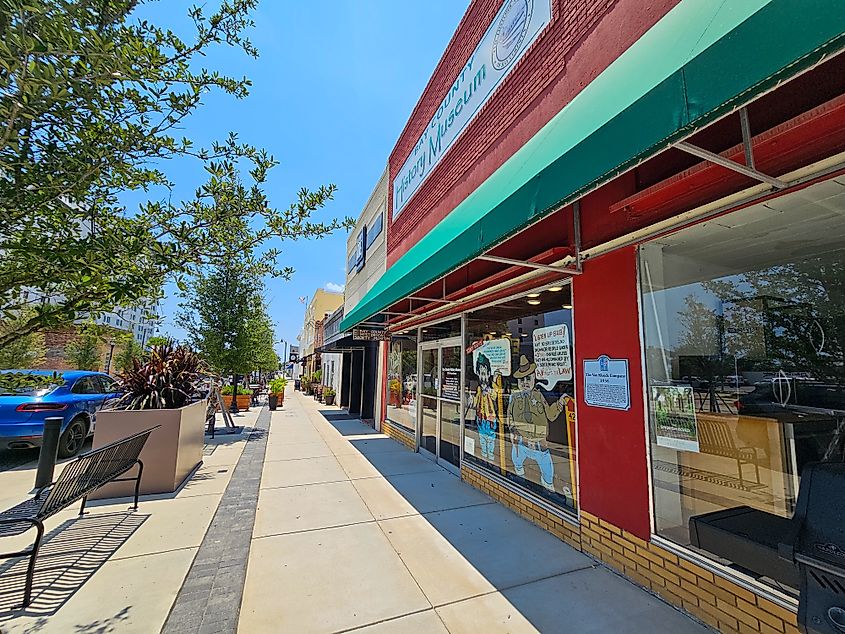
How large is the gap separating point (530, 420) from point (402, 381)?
517cm

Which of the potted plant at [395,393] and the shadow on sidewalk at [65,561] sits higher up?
the potted plant at [395,393]

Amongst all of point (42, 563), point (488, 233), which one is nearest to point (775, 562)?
point (488, 233)

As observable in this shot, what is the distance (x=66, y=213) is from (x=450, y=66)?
7229 millimetres

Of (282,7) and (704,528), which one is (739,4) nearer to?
(704,528)

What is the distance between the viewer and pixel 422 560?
12.3 feet

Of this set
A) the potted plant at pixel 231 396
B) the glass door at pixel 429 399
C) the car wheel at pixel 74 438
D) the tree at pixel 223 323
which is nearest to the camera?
the car wheel at pixel 74 438

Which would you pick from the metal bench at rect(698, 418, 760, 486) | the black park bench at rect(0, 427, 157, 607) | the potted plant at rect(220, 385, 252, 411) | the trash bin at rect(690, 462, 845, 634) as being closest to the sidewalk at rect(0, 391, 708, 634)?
the black park bench at rect(0, 427, 157, 607)

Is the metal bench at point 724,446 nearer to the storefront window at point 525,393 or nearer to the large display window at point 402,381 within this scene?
the storefront window at point 525,393

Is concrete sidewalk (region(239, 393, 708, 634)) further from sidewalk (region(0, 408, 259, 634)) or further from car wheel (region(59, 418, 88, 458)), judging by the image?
car wheel (region(59, 418, 88, 458))

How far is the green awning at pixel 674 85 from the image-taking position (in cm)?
136

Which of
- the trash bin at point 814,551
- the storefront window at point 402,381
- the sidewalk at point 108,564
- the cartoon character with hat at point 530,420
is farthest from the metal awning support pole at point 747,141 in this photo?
the storefront window at point 402,381

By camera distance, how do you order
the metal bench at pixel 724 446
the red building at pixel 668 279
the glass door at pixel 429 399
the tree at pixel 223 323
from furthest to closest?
the tree at pixel 223 323, the glass door at pixel 429 399, the metal bench at pixel 724 446, the red building at pixel 668 279

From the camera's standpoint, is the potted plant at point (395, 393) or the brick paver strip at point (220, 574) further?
the potted plant at point (395, 393)

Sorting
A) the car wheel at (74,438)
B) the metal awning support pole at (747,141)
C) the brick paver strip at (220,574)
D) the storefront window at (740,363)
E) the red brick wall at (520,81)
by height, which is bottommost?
the brick paver strip at (220,574)
